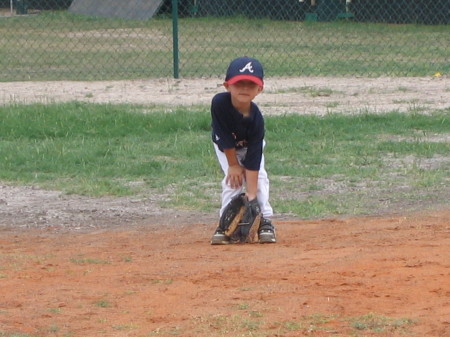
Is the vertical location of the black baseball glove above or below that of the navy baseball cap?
below

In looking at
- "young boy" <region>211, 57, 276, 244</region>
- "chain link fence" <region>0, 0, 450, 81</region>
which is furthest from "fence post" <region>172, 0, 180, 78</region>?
"young boy" <region>211, 57, 276, 244</region>

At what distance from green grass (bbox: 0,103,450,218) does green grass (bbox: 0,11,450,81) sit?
4.71 metres

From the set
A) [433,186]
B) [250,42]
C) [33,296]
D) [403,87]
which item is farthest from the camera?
[250,42]

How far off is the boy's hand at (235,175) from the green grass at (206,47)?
920cm

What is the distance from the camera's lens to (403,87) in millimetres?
14203

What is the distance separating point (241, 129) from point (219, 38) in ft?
50.1

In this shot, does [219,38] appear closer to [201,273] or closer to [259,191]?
[259,191]

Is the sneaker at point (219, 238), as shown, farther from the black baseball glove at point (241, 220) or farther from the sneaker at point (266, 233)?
the sneaker at point (266, 233)

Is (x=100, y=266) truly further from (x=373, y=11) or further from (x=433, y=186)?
(x=373, y=11)

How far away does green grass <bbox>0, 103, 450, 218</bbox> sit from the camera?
8.17 m

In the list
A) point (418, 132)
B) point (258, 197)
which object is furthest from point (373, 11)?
point (258, 197)

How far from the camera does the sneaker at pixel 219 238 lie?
258 inches

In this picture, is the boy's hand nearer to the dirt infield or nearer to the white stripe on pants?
the white stripe on pants

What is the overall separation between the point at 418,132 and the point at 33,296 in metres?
6.39
